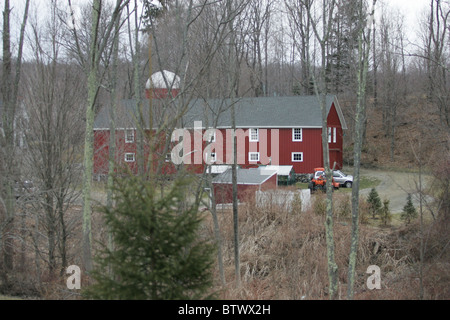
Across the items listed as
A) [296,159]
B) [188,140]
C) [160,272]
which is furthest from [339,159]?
[160,272]

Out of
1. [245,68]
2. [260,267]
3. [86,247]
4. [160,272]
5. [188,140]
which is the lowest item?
[260,267]

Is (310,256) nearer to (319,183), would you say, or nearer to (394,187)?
(319,183)

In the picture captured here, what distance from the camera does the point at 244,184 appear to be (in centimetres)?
1773

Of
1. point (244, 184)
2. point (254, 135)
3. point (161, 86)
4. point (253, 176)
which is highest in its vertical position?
point (161, 86)

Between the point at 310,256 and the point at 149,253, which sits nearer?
the point at 149,253

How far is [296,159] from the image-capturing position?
88.2 ft

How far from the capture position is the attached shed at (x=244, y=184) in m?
15.5

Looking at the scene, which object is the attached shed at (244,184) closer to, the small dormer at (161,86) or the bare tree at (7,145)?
the small dormer at (161,86)

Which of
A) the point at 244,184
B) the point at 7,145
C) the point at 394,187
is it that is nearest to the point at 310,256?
the point at 244,184

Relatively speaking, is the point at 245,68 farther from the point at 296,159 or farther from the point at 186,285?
the point at 296,159

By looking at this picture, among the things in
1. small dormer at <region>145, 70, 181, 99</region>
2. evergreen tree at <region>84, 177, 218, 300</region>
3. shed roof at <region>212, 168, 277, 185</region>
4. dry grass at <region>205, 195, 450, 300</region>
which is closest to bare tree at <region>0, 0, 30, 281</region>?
small dormer at <region>145, 70, 181, 99</region>

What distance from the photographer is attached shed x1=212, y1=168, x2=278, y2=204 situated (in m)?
15.5

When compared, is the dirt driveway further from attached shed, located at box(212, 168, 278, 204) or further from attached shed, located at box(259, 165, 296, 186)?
attached shed, located at box(212, 168, 278, 204)

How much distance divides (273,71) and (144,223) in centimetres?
4806
